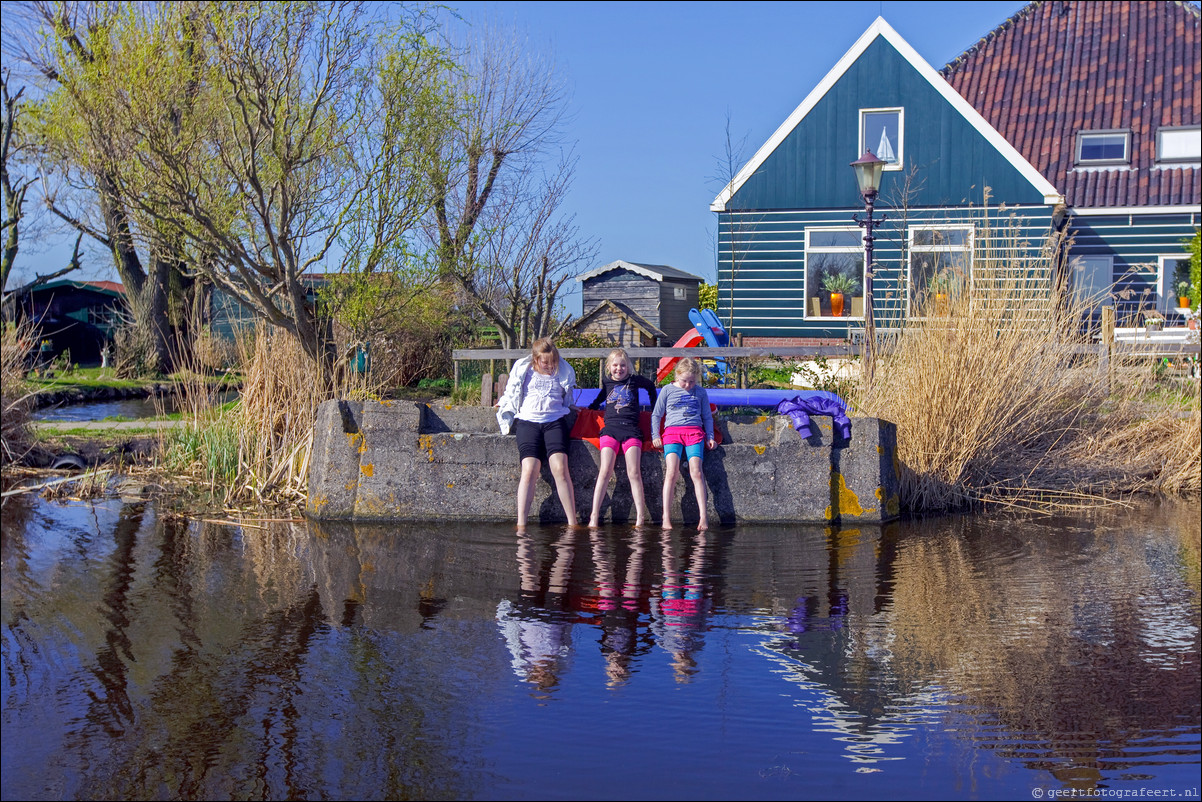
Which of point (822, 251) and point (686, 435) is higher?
point (822, 251)

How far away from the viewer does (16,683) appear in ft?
15.4

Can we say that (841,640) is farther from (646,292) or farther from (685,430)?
(646,292)

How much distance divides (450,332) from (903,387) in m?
13.1

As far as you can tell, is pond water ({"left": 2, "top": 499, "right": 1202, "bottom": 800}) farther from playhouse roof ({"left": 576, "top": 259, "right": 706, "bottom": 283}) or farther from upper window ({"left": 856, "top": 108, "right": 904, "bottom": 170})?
playhouse roof ({"left": 576, "top": 259, "right": 706, "bottom": 283})

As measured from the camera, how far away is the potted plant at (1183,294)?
2034 cm

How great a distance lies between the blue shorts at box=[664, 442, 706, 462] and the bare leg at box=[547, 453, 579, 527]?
2.54 ft

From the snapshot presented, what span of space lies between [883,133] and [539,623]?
1709 centimetres

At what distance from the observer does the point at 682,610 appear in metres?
6.00

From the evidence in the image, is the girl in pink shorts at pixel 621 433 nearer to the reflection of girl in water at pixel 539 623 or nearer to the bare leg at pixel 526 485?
the bare leg at pixel 526 485

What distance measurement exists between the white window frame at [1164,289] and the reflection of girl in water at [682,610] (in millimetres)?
16297

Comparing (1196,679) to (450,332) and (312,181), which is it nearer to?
(312,181)

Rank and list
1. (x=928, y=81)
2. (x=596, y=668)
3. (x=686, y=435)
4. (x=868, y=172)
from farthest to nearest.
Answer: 1. (x=928, y=81)
2. (x=868, y=172)
3. (x=686, y=435)
4. (x=596, y=668)

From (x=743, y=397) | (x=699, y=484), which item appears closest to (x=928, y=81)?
(x=743, y=397)

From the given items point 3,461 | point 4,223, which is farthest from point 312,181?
point 4,223
